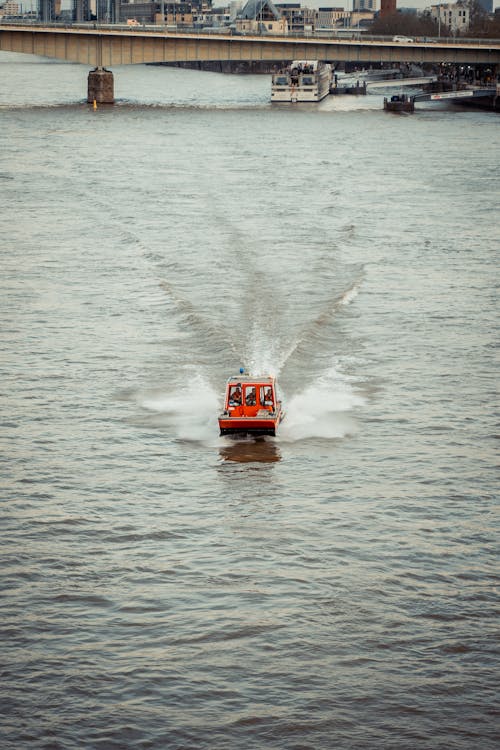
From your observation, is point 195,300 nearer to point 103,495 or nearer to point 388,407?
point 388,407

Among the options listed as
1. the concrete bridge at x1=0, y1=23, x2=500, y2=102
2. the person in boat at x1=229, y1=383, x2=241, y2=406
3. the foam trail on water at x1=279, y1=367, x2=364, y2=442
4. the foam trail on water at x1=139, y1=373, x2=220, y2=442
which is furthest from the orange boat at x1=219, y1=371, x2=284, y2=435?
the concrete bridge at x1=0, y1=23, x2=500, y2=102

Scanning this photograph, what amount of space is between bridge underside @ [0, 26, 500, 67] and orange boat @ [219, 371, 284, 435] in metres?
111

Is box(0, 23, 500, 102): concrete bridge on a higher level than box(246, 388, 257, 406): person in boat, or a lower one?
higher

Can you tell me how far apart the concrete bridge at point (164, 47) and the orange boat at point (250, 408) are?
363 ft

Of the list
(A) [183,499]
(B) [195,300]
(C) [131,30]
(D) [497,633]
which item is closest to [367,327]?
(B) [195,300]

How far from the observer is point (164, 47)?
142750mm

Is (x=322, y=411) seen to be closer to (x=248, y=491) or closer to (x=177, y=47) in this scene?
(x=248, y=491)

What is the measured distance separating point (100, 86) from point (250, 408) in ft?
393

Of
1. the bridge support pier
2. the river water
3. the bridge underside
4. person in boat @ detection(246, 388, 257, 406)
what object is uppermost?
the bridge underside

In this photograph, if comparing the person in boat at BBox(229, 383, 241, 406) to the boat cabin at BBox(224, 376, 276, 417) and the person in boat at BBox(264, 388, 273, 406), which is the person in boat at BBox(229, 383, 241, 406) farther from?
the person in boat at BBox(264, 388, 273, 406)

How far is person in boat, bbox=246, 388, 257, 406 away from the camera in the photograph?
34.1 metres

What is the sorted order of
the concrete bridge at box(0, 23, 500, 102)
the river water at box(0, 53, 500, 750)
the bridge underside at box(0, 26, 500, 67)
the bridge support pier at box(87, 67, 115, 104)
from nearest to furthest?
the river water at box(0, 53, 500, 750) → the bridge underside at box(0, 26, 500, 67) → the concrete bridge at box(0, 23, 500, 102) → the bridge support pier at box(87, 67, 115, 104)

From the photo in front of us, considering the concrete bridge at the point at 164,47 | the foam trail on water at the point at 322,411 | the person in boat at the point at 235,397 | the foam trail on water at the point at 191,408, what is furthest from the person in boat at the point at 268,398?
the concrete bridge at the point at 164,47

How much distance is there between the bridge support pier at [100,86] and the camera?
14738 cm
